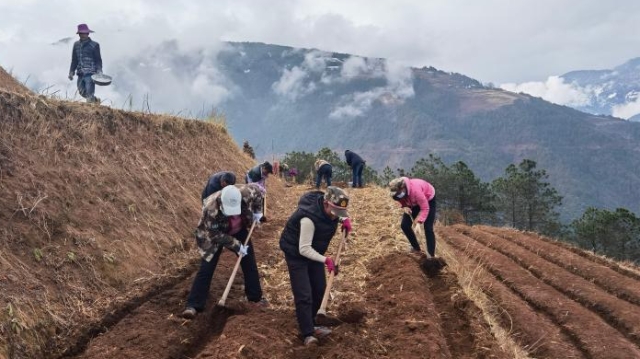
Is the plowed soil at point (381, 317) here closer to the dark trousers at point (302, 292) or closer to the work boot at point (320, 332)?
the work boot at point (320, 332)

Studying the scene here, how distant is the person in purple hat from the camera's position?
34.1 ft

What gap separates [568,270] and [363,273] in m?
12.3

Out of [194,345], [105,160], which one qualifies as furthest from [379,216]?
[194,345]

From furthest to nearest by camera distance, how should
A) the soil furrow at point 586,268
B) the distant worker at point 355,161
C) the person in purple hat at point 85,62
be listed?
the distant worker at point 355,161 → the soil furrow at point 586,268 → the person in purple hat at point 85,62

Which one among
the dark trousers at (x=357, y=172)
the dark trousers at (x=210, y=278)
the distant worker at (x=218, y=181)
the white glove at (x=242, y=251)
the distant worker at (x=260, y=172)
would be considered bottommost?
the dark trousers at (x=210, y=278)

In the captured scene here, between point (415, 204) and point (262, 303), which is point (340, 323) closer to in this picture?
point (262, 303)

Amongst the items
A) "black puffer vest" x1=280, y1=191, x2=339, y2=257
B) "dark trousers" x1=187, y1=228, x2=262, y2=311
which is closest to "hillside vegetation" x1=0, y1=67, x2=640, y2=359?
"dark trousers" x1=187, y1=228, x2=262, y2=311

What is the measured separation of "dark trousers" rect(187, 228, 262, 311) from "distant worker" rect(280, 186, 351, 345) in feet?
3.56

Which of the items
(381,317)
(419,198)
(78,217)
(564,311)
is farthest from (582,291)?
(78,217)

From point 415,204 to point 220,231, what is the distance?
383cm

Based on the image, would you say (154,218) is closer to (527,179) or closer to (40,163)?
(40,163)

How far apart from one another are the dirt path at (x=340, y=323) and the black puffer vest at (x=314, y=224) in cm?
108

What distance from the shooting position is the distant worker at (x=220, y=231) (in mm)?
6211

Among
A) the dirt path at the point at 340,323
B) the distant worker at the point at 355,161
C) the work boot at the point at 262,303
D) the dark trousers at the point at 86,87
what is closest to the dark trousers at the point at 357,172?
the distant worker at the point at 355,161
